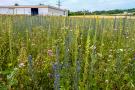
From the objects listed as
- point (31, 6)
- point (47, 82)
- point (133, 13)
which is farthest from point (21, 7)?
point (47, 82)

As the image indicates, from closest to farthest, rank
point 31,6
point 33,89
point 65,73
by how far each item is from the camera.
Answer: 1. point 33,89
2. point 65,73
3. point 31,6

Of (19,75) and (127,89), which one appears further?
(19,75)

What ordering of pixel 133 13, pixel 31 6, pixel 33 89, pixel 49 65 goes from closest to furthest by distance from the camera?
pixel 33 89, pixel 49 65, pixel 133 13, pixel 31 6

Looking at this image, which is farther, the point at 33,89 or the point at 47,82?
the point at 47,82

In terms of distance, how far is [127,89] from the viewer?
160 centimetres

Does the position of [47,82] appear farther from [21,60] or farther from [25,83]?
[21,60]

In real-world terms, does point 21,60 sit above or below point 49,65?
above

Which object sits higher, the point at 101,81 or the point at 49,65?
the point at 49,65

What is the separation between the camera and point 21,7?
29.0 m

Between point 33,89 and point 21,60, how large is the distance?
0.59 metres

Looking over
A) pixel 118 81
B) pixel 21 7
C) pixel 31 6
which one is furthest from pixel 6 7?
pixel 118 81

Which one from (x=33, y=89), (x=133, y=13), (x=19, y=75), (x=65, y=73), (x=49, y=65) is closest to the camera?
(x=33, y=89)

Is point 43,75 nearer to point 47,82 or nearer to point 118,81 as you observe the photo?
point 47,82

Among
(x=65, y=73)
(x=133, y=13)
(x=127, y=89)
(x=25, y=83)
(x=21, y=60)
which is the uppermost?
(x=133, y=13)
